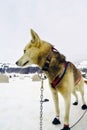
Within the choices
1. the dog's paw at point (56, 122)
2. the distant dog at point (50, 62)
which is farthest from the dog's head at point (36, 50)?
the dog's paw at point (56, 122)

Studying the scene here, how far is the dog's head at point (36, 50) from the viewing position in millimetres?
3701

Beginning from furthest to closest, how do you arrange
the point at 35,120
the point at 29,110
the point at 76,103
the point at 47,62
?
the point at 76,103 < the point at 29,110 < the point at 35,120 < the point at 47,62

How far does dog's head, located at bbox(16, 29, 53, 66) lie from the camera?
370cm

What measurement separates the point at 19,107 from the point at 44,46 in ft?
6.99

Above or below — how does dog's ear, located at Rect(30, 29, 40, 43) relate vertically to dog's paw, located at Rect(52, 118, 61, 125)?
above

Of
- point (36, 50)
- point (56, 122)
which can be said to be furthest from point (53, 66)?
point (56, 122)

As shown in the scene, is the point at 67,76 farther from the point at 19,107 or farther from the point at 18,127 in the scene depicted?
the point at 19,107

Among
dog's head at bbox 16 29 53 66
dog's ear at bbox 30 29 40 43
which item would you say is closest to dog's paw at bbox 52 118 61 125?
dog's head at bbox 16 29 53 66

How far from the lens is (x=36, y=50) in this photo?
12.2 ft

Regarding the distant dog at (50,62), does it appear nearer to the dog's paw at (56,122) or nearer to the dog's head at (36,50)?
the dog's head at (36,50)

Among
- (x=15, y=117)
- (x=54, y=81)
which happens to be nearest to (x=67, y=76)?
(x=54, y=81)

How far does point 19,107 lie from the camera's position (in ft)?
17.6

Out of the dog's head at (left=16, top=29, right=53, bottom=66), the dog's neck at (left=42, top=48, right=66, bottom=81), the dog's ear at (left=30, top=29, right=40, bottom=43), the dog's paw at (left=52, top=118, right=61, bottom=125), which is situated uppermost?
the dog's ear at (left=30, top=29, right=40, bottom=43)

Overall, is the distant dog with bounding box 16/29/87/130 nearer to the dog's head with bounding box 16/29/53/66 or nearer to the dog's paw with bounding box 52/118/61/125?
the dog's head with bounding box 16/29/53/66
